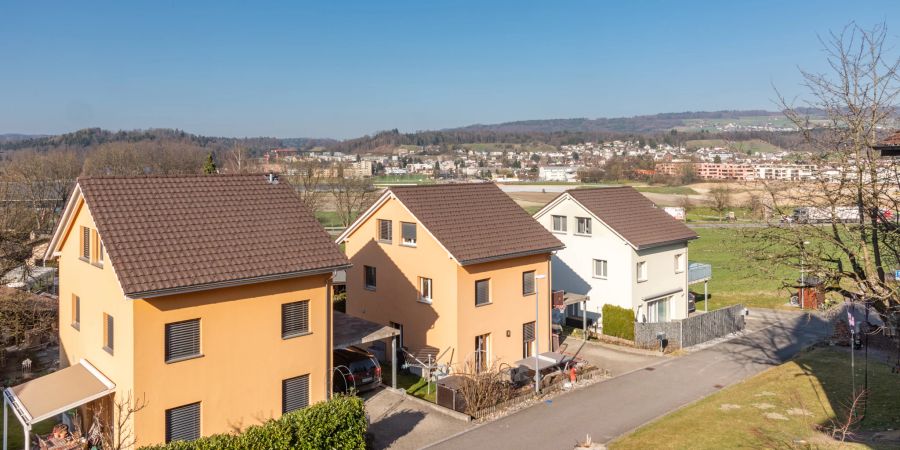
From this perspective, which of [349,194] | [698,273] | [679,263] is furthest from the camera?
[349,194]

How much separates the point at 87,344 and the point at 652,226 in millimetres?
28062

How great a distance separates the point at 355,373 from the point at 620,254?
16.4 metres

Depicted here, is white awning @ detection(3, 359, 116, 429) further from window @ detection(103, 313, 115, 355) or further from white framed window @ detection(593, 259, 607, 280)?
white framed window @ detection(593, 259, 607, 280)

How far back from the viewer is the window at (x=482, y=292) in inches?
1088

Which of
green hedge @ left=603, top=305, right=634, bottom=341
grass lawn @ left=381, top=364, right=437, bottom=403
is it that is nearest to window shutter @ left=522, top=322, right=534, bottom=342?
grass lawn @ left=381, top=364, right=437, bottom=403

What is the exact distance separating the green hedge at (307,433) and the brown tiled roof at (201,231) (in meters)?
3.96

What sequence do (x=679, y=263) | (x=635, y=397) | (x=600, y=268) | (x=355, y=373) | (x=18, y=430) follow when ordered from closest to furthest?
(x=18, y=430) → (x=355, y=373) → (x=635, y=397) → (x=600, y=268) → (x=679, y=263)

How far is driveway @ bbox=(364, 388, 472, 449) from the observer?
2127 cm

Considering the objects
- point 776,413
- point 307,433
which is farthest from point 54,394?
point 776,413

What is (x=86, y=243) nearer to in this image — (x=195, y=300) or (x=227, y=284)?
(x=195, y=300)

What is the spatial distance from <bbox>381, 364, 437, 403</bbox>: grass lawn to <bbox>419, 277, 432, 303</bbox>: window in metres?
3.26

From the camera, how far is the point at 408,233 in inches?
1166

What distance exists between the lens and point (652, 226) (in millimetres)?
36938

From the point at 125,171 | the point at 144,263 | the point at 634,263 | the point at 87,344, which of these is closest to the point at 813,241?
the point at 634,263
